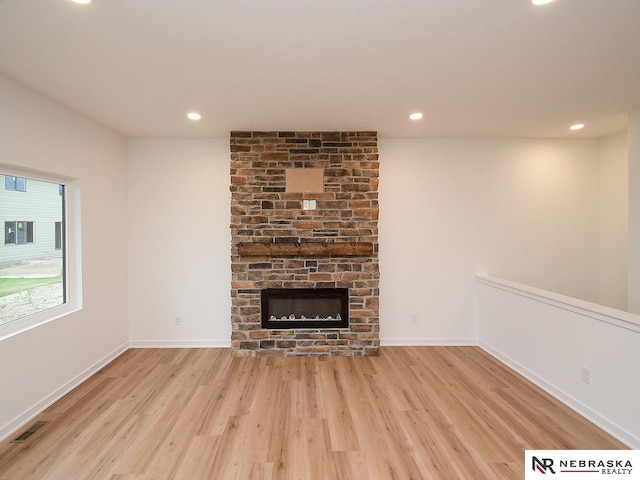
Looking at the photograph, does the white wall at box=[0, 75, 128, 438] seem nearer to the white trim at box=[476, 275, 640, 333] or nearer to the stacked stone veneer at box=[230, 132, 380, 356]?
the stacked stone veneer at box=[230, 132, 380, 356]

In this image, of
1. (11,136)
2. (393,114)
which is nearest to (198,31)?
(11,136)

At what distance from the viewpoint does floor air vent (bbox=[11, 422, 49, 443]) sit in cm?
226

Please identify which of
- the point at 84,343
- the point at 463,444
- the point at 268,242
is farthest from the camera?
the point at 268,242

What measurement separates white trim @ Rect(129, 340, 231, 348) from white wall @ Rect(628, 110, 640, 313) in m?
4.39

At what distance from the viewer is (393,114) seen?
320 centimetres

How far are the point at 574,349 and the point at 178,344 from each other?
13.5ft

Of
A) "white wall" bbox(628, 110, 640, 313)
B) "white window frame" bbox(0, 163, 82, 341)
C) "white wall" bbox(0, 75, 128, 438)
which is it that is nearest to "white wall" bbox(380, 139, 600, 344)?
"white wall" bbox(628, 110, 640, 313)

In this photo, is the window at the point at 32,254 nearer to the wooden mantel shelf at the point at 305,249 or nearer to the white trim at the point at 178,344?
the white trim at the point at 178,344

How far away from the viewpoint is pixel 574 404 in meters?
2.63

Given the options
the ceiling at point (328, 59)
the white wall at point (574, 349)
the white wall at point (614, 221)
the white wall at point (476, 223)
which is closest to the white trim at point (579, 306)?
the white wall at point (574, 349)

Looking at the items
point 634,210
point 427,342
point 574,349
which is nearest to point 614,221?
point 634,210

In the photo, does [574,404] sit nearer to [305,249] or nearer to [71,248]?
[305,249]

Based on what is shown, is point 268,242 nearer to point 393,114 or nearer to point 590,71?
point 393,114

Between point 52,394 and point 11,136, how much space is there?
2.11 metres
